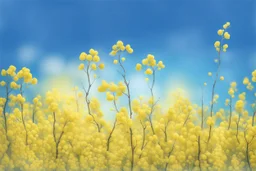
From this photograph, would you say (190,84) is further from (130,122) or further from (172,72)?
(130,122)

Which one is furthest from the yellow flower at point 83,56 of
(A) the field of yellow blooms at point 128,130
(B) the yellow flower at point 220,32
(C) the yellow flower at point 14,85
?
(B) the yellow flower at point 220,32

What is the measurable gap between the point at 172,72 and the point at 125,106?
0.35 metres

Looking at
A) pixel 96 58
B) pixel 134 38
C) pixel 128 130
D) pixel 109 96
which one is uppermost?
pixel 134 38

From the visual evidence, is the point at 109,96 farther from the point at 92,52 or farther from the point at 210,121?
the point at 210,121

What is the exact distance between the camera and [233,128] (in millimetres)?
3408

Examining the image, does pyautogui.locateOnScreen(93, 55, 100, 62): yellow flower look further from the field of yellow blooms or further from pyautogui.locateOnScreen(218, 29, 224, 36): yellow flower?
pyautogui.locateOnScreen(218, 29, 224, 36): yellow flower

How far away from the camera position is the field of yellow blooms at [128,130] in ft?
11.0

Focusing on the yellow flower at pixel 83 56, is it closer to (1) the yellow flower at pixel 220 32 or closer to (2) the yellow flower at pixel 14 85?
(2) the yellow flower at pixel 14 85

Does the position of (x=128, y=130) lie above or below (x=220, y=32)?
below

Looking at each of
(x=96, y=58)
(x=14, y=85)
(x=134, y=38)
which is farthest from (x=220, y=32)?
(x=14, y=85)

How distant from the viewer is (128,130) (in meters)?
3.36

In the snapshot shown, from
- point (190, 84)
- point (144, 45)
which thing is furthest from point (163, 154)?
point (144, 45)

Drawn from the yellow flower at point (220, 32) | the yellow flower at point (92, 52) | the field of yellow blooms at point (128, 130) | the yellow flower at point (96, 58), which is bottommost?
the field of yellow blooms at point (128, 130)

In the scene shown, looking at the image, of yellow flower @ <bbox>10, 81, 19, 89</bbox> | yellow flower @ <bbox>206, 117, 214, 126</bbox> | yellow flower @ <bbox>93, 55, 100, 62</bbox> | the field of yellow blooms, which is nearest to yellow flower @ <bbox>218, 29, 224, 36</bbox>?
the field of yellow blooms
